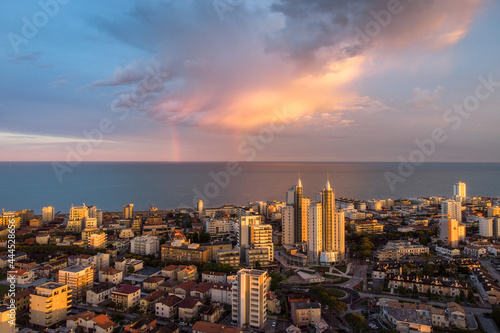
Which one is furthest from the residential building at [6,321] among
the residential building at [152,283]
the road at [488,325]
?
the road at [488,325]

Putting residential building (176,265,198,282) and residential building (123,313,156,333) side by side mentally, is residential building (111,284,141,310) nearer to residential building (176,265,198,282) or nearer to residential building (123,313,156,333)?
residential building (123,313,156,333)

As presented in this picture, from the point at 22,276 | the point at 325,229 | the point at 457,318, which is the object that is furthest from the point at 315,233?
the point at 22,276

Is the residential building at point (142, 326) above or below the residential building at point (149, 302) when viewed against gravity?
above

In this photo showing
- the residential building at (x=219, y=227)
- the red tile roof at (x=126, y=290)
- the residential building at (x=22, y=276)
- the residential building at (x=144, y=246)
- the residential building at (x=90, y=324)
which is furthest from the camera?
the residential building at (x=219, y=227)

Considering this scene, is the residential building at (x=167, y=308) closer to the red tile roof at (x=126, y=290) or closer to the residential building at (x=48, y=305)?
the red tile roof at (x=126, y=290)

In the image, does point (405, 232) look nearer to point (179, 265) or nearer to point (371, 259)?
point (371, 259)

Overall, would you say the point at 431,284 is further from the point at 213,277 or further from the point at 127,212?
A: the point at 127,212

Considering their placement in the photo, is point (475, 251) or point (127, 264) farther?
point (475, 251)
